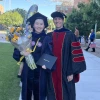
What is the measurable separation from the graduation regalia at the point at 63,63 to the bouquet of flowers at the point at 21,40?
0.39 m

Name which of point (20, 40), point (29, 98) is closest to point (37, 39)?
point (20, 40)

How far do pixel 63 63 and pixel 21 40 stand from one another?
73 centimetres

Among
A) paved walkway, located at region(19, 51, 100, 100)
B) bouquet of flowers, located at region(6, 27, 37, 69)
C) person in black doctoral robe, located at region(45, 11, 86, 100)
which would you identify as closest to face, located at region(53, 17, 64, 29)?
person in black doctoral robe, located at region(45, 11, 86, 100)

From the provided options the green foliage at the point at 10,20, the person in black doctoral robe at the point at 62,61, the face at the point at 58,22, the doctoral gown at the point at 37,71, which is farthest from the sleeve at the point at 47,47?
the green foliage at the point at 10,20

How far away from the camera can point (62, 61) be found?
12.1 ft

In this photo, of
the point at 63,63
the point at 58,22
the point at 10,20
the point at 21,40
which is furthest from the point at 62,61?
the point at 10,20

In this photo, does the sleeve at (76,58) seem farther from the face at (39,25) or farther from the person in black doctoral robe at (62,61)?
the face at (39,25)

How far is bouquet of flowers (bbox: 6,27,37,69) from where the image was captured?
3.37m

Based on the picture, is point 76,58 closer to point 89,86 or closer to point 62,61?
point 62,61

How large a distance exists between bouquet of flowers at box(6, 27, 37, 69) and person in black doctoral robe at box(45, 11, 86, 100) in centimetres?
38

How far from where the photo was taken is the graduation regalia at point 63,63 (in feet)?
12.1

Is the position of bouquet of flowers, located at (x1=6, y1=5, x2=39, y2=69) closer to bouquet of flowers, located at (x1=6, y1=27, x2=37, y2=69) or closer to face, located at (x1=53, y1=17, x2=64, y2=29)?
bouquet of flowers, located at (x1=6, y1=27, x2=37, y2=69)

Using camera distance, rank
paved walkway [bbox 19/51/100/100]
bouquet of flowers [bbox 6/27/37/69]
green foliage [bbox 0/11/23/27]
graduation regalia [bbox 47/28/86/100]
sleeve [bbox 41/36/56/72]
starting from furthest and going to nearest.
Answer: paved walkway [bbox 19/51/100/100], green foliage [bbox 0/11/23/27], graduation regalia [bbox 47/28/86/100], sleeve [bbox 41/36/56/72], bouquet of flowers [bbox 6/27/37/69]

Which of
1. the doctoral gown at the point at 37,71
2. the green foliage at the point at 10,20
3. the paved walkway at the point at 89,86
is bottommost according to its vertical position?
the paved walkway at the point at 89,86
